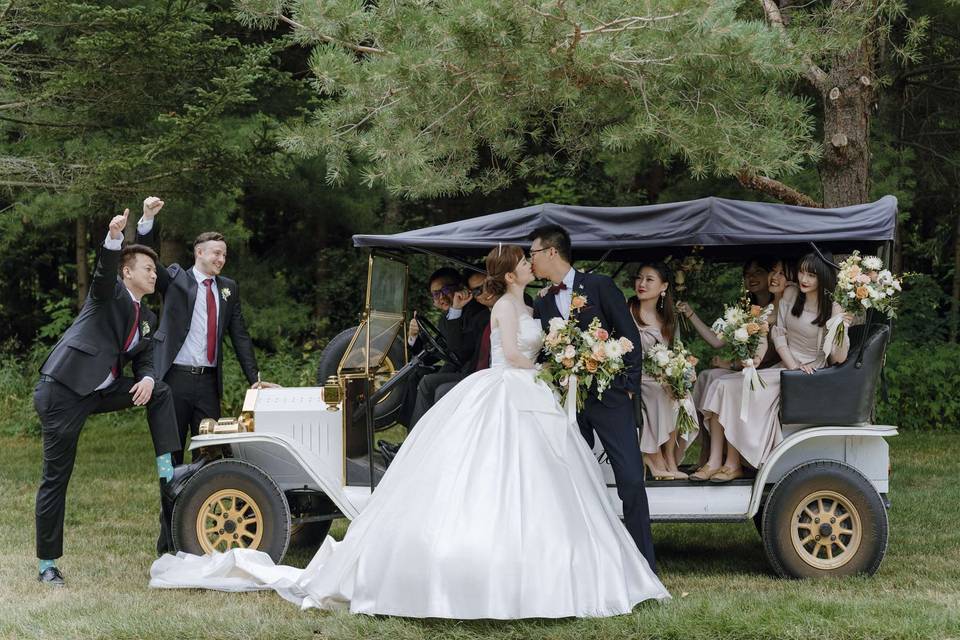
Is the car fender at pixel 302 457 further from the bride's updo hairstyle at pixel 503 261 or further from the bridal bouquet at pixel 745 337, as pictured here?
the bridal bouquet at pixel 745 337

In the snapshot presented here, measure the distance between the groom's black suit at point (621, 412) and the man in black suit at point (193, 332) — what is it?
239 cm

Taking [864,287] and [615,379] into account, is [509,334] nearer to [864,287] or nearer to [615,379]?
[615,379]

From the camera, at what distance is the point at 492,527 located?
5199 mm

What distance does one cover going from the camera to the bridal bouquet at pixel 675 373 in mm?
6316

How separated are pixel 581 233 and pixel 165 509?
3.16m

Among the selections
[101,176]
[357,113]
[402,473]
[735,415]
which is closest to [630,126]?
[357,113]

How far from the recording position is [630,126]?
324 inches

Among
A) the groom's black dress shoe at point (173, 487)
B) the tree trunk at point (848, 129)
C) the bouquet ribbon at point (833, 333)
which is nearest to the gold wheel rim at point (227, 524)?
the groom's black dress shoe at point (173, 487)

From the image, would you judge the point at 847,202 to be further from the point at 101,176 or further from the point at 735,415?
the point at 101,176

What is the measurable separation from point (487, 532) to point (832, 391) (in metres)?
2.33

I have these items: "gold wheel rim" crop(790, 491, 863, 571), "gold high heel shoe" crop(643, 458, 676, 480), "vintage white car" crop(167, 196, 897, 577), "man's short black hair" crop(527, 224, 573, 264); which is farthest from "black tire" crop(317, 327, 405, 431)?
"gold wheel rim" crop(790, 491, 863, 571)

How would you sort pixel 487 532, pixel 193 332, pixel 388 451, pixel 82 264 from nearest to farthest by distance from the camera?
1. pixel 487 532
2. pixel 388 451
3. pixel 193 332
4. pixel 82 264

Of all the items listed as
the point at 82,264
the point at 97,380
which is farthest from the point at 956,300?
the point at 82,264

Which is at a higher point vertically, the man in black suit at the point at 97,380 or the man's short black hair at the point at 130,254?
the man's short black hair at the point at 130,254
